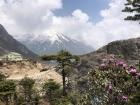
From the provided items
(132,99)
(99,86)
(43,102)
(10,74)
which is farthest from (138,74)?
(10,74)

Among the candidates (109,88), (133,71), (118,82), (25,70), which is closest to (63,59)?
(118,82)

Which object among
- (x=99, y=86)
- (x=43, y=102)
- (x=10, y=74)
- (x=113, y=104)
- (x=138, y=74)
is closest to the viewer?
(x=138, y=74)

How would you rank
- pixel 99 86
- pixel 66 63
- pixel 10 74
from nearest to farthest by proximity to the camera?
pixel 99 86, pixel 66 63, pixel 10 74

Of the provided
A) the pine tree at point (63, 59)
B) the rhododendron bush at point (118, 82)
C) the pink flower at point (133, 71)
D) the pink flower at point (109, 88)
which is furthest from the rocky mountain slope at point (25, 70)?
the pink flower at point (133, 71)

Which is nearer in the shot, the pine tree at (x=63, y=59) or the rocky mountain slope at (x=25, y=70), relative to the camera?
the pine tree at (x=63, y=59)

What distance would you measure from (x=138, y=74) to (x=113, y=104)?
3.04m

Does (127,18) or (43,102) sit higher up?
(127,18)

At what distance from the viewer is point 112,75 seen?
89.6 feet

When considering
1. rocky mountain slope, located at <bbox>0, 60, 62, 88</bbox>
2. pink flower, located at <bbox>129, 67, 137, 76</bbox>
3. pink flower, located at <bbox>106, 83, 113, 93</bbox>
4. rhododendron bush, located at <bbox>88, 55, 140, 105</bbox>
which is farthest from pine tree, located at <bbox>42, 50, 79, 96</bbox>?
pink flower, located at <bbox>129, 67, 137, 76</bbox>

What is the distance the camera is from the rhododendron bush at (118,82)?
26.1 metres

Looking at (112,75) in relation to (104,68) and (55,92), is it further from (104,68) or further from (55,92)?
(55,92)

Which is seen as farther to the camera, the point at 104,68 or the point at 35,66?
the point at 35,66

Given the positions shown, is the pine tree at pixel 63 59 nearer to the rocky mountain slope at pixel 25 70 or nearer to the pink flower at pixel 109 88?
the rocky mountain slope at pixel 25 70

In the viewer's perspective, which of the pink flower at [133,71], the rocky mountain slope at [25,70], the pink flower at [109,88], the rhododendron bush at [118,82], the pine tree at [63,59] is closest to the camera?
the pink flower at [133,71]
